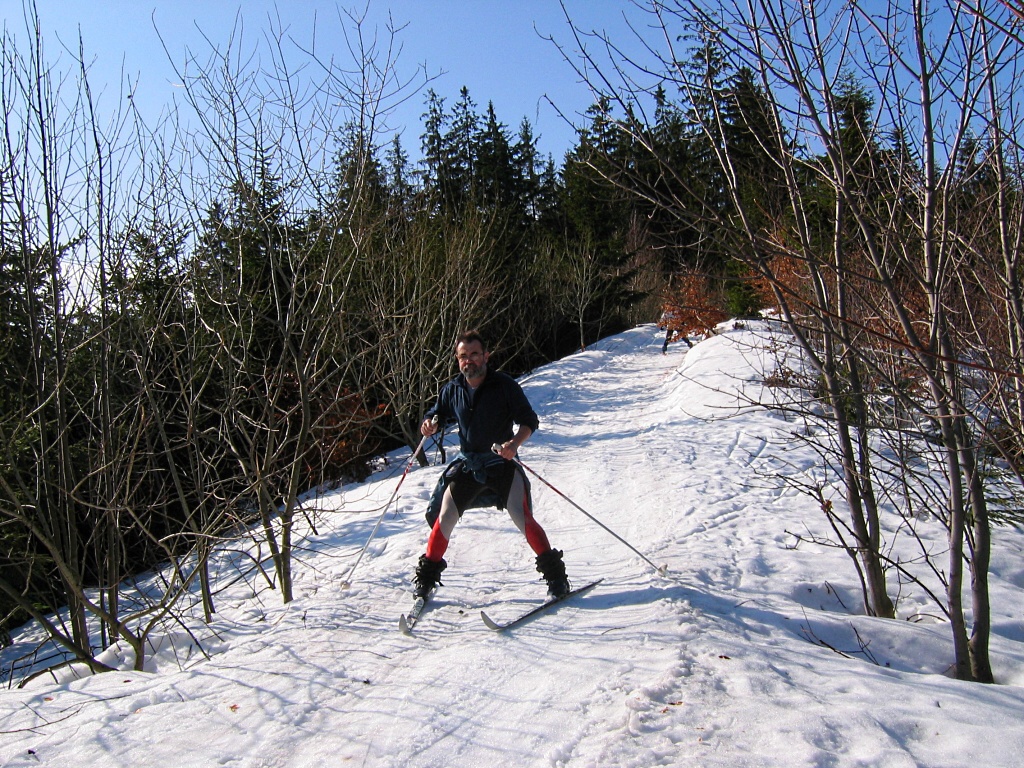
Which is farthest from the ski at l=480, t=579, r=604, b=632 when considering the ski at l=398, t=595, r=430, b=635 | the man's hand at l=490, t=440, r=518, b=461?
the man's hand at l=490, t=440, r=518, b=461

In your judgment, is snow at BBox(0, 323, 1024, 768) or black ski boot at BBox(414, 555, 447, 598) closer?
snow at BBox(0, 323, 1024, 768)

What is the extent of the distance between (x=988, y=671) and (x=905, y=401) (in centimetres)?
180

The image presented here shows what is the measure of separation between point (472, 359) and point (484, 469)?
2.48 feet

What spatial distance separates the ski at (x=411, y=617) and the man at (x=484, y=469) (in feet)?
0.16

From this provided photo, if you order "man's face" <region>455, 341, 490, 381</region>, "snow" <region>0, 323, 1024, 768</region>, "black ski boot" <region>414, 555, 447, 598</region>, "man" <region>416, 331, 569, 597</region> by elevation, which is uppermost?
"man's face" <region>455, 341, 490, 381</region>

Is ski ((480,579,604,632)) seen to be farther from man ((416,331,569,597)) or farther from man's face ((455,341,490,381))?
man's face ((455,341,490,381))

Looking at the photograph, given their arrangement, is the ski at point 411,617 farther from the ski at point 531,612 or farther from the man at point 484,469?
the ski at point 531,612

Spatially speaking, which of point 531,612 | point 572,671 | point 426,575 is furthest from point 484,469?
point 572,671

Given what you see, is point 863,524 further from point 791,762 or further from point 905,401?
point 791,762

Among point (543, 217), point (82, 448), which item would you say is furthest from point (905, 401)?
point (543, 217)

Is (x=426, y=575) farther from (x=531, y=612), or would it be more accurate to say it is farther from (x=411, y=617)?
(x=531, y=612)

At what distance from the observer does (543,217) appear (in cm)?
3406

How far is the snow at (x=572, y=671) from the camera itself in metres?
2.82

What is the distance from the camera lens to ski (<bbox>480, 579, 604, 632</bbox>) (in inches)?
166
